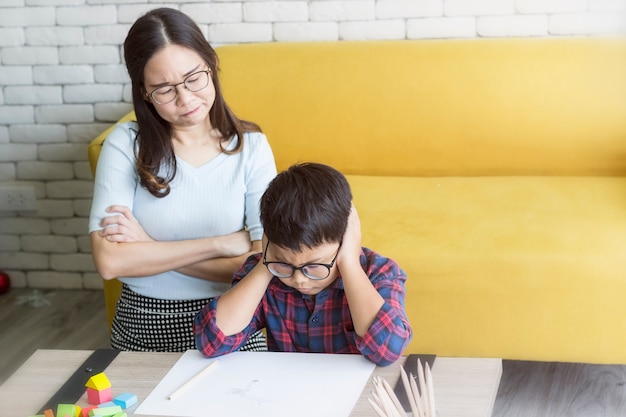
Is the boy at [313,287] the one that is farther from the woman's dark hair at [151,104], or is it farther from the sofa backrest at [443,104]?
the sofa backrest at [443,104]

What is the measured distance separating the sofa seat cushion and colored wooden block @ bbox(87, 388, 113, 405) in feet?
3.29

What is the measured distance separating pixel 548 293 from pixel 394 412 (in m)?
1.21

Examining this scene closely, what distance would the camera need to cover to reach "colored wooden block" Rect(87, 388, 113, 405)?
1.47 meters

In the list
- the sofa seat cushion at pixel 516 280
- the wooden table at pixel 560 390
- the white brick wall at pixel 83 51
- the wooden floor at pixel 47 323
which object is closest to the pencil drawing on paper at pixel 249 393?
the sofa seat cushion at pixel 516 280

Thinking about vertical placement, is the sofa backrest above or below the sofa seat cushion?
above

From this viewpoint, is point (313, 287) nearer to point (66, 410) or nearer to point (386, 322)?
point (386, 322)

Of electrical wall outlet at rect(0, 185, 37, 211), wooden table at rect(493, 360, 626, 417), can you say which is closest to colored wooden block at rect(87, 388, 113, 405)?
wooden table at rect(493, 360, 626, 417)

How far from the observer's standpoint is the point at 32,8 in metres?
3.29

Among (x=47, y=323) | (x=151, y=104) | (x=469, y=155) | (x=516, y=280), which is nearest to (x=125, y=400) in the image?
(x=151, y=104)

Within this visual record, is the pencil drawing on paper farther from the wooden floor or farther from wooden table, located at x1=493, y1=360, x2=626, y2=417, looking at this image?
the wooden floor

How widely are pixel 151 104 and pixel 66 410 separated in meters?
0.78

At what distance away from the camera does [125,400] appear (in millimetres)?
1448

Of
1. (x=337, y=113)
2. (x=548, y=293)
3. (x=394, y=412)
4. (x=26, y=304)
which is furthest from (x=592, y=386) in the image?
(x=26, y=304)

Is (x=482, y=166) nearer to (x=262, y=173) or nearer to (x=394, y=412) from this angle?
(x=262, y=173)
